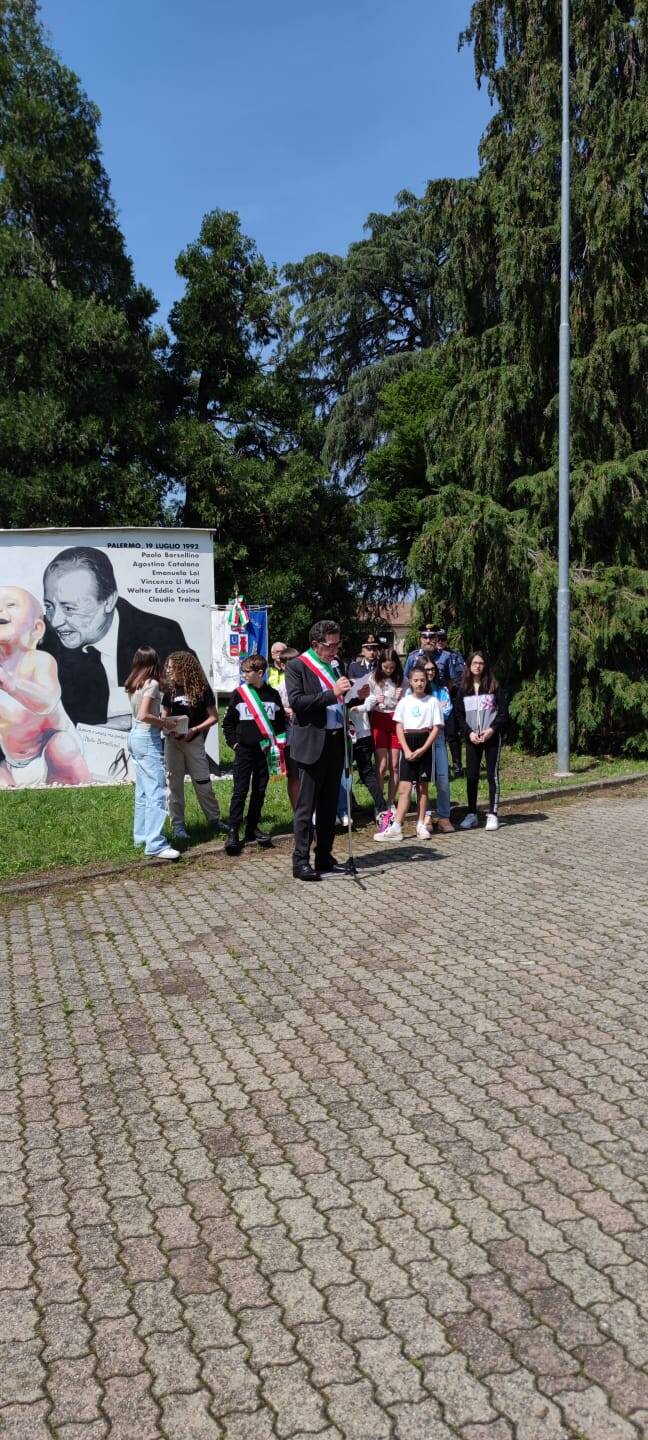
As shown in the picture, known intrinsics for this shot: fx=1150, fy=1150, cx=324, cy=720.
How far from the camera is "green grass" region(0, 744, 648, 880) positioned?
972 cm

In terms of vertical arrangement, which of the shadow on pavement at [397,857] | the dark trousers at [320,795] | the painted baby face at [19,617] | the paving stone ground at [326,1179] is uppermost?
the painted baby face at [19,617]

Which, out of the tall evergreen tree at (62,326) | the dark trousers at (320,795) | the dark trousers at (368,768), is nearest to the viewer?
the dark trousers at (320,795)

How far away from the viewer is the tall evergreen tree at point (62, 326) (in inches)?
1110

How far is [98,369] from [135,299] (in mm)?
Result: 4459

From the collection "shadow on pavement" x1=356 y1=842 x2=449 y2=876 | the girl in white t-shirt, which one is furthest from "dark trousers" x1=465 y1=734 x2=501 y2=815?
"shadow on pavement" x1=356 y1=842 x2=449 y2=876

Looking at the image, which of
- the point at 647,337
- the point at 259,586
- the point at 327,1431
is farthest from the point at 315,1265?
the point at 259,586

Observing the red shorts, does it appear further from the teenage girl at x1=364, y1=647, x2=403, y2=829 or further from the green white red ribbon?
the green white red ribbon

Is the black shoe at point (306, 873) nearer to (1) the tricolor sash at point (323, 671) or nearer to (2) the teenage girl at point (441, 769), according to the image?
(1) the tricolor sash at point (323, 671)

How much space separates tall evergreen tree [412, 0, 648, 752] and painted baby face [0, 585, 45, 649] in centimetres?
638

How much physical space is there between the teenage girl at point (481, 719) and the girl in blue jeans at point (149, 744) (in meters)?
2.91

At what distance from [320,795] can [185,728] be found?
1.83 metres

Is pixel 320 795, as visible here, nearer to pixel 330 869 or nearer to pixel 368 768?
pixel 330 869

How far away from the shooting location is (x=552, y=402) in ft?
58.7

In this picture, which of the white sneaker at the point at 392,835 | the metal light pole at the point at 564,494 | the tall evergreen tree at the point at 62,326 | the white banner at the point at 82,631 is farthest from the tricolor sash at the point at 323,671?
the tall evergreen tree at the point at 62,326
